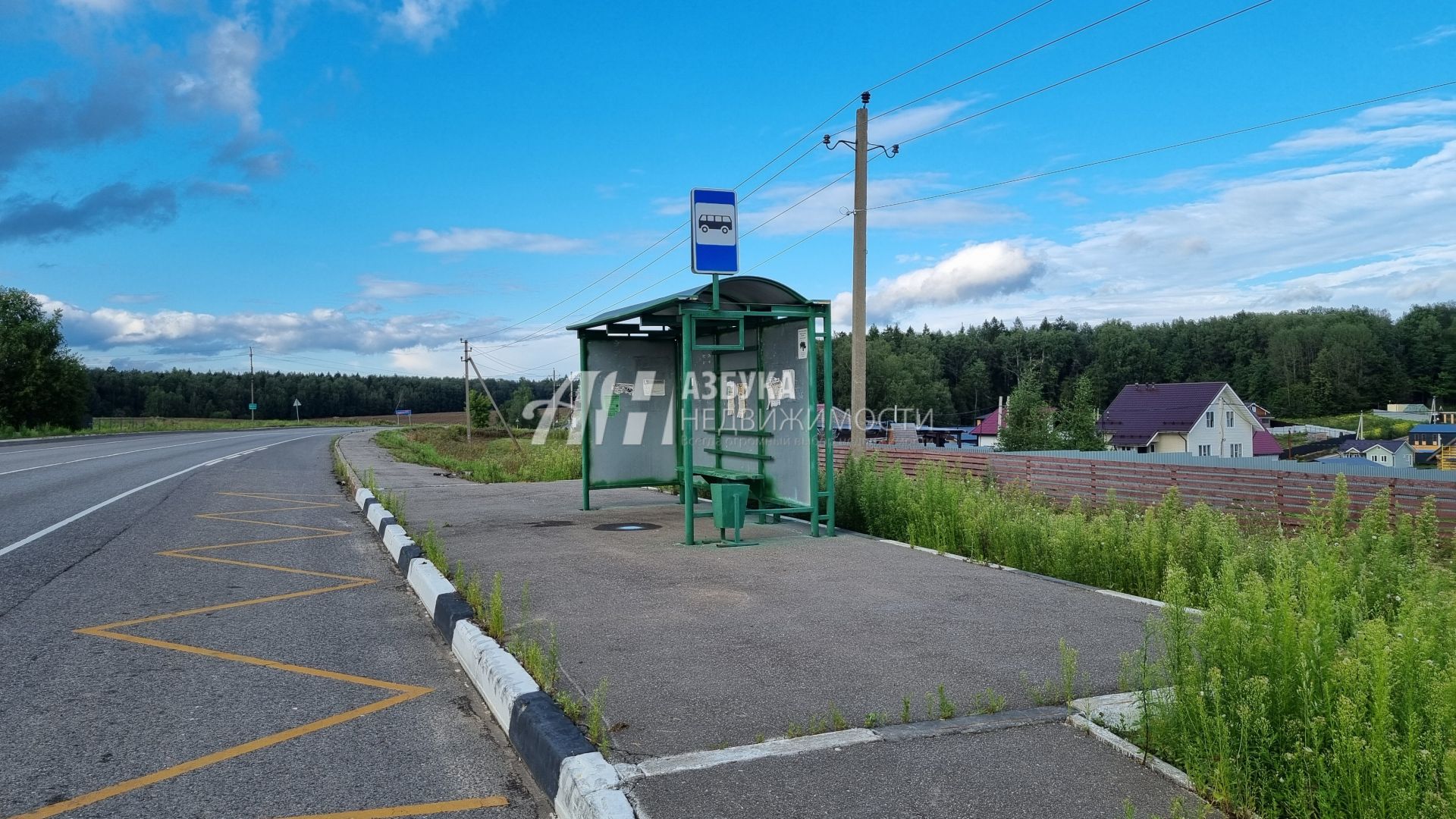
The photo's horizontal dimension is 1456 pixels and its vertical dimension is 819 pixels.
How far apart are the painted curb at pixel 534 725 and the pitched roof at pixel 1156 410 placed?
60.6 meters

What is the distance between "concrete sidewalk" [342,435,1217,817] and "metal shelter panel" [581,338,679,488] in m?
2.91

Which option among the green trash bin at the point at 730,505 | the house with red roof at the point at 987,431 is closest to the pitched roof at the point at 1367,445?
the house with red roof at the point at 987,431

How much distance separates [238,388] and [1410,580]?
450 feet

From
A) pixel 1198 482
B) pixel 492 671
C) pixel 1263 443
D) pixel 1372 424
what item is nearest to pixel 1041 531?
pixel 492 671

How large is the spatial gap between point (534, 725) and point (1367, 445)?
78759 mm

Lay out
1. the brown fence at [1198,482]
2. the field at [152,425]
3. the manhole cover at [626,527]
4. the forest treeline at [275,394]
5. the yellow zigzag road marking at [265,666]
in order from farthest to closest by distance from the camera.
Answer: the forest treeline at [275,394] → the field at [152,425] → the brown fence at [1198,482] → the manhole cover at [626,527] → the yellow zigzag road marking at [265,666]

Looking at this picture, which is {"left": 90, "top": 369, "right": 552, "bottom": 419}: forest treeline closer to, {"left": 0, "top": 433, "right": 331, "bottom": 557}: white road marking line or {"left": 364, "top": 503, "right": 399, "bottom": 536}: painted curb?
{"left": 0, "top": 433, "right": 331, "bottom": 557}: white road marking line

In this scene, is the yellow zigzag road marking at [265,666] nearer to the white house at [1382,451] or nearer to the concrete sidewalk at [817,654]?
the concrete sidewalk at [817,654]

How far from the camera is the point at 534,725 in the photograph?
387 cm

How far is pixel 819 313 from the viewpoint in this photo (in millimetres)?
9828

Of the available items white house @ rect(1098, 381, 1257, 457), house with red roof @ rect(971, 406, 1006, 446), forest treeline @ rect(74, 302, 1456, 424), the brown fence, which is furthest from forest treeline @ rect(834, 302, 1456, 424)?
the brown fence

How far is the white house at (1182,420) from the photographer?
60875 millimetres

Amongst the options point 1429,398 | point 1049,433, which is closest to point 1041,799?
point 1049,433

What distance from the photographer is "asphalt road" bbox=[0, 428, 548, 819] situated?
11.6ft
